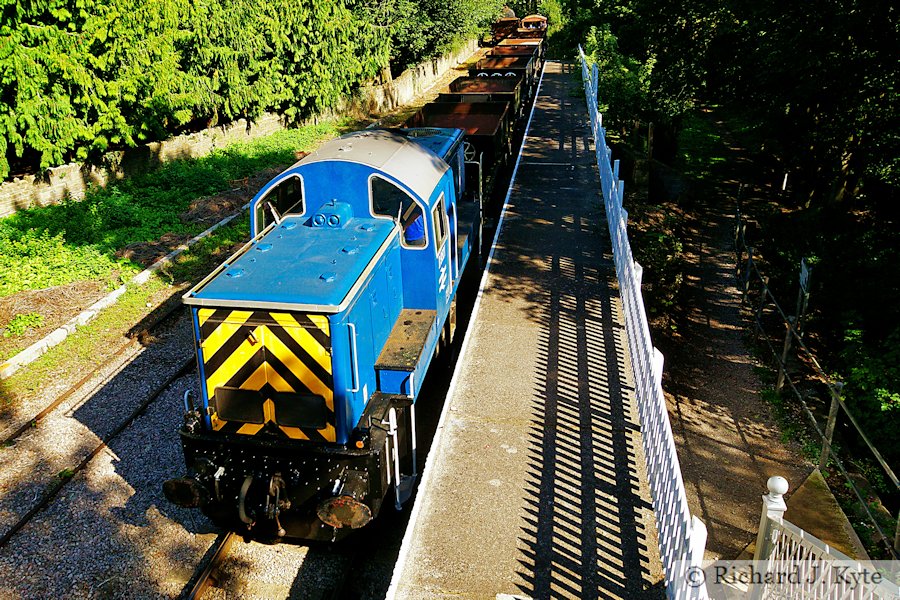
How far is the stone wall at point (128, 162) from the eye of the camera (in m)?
16.2

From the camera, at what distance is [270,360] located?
6.25m

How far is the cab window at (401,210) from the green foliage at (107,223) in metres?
7.64

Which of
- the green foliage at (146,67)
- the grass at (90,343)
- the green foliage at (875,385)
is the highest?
the green foliage at (146,67)

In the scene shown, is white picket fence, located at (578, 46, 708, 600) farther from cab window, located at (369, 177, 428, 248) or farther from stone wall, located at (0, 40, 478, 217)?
stone wall, located at (0, 40, 478, 217)

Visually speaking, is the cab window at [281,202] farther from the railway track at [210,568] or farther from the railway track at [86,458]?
the railway track at [210,568]

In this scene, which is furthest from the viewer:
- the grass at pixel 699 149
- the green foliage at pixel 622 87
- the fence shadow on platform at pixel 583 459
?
the grass at pixel 699 149

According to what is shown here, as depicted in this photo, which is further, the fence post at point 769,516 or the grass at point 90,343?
the grass at point 90,343

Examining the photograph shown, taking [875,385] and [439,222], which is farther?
[875,385]

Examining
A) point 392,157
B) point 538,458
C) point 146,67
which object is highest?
point 146,67

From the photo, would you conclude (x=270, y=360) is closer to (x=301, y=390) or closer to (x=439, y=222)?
(x=301, y=390)

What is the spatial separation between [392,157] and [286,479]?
3.94 m

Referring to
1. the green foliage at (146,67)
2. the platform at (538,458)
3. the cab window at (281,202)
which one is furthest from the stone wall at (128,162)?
the platform at (538,458)

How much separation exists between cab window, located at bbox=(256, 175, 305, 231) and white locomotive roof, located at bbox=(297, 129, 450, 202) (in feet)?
0.93

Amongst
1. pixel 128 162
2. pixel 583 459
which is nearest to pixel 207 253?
pixel 128 162
